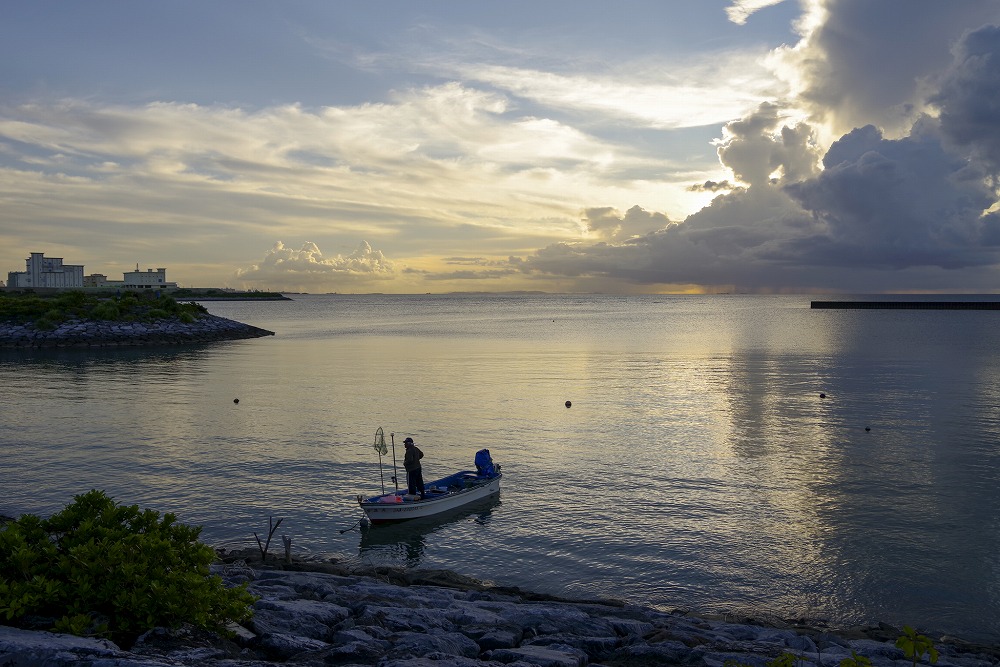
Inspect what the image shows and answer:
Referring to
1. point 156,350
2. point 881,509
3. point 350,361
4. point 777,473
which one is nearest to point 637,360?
point 350,361

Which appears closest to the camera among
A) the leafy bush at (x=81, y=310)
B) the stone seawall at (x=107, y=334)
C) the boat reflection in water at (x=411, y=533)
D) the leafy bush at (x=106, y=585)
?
the leafy bush at (x=106, y=585)

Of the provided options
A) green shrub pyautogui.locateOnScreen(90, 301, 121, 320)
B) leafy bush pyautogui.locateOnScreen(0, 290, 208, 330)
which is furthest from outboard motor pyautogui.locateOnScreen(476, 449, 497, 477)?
green shrub pyautogui.locateOnScreen(90, 301, 121, 320)

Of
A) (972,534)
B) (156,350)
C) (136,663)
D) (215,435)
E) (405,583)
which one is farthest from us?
(156,350)

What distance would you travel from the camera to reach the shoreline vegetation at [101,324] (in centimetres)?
9188

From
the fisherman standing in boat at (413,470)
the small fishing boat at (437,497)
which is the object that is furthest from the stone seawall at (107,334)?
the fisherman standing in boat at (413,470)

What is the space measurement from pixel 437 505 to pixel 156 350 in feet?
253

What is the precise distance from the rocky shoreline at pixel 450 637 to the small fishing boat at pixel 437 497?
Result: 18.0 feet

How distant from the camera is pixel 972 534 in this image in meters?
23.9

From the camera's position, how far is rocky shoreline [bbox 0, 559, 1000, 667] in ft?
33.2

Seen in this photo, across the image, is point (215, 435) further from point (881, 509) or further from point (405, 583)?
point (881, 509)

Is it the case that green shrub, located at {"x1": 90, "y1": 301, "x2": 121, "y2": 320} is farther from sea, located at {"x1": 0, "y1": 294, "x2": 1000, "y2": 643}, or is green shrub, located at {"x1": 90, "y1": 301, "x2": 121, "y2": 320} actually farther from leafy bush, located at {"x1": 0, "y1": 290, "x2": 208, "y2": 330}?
sea, located at {"x1": 0, "y1": 294, "x2": 1000, "y2": 643}

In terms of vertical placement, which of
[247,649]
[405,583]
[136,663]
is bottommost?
[405,583]

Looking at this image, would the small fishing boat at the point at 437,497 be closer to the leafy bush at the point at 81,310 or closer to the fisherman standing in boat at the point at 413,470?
the fisherman standing in boat at the point at 413,470

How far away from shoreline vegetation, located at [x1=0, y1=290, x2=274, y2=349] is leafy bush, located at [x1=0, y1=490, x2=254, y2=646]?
308 ft
